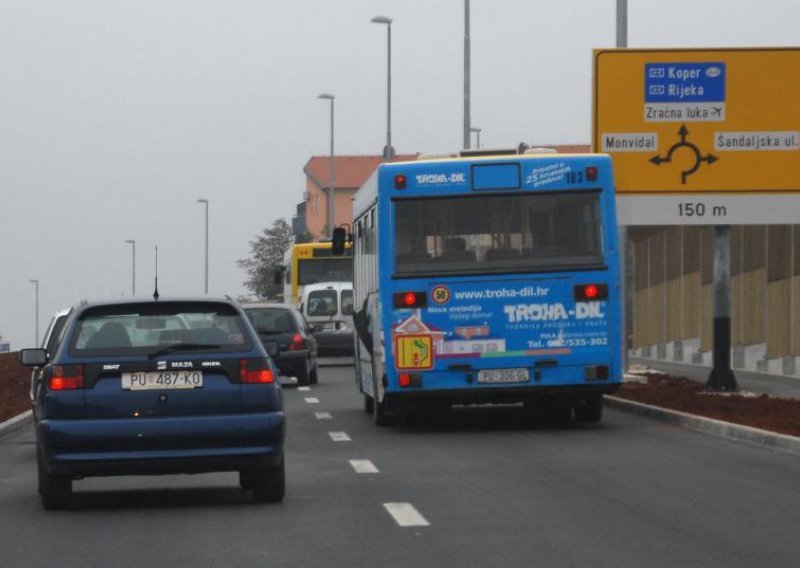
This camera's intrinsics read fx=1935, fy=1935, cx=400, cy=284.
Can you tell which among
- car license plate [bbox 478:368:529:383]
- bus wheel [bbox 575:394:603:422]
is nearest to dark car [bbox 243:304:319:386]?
bus wheel [bbox 575:394:603:422]

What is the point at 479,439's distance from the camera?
19.3 meters

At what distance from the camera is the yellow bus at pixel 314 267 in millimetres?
51938

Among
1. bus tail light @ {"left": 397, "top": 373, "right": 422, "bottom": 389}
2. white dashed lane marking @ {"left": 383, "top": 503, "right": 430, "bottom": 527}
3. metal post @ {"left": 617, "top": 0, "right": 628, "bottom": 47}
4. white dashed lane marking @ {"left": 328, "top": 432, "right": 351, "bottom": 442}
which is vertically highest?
metal post @ {"left": 617, "top": 0, "right": 628, "bottom": 47}

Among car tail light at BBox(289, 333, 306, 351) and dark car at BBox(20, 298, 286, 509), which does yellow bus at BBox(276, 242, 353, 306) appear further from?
dark car at BBox(20, 298, 286, 509)

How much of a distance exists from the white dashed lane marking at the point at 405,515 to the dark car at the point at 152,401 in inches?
33.7

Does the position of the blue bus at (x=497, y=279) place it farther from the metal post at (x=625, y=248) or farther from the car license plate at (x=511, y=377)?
the metal post at (x=625, y=248)

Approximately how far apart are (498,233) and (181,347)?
7832 mm

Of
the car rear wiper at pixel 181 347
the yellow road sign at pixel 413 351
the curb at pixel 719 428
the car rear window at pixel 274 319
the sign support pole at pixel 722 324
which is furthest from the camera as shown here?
the car rear window at pixel 274 319

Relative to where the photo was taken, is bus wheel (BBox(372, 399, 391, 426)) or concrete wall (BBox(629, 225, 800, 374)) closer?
bus wheel (BBox(372, 399, 391, 426))

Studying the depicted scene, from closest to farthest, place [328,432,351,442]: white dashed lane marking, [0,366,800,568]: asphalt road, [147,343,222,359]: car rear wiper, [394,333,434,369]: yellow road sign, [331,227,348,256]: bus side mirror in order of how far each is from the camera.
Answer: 1. [0,366,800,568]: asphalt road
2. [147,343,222,359]: car rear wiper
3. [328,432,351,442]: white dashed lane marking
4. [394,333,434,369]: yellow road sign
5. [331,227,348,256]: bus side mirror

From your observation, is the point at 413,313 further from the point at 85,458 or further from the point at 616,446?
the point at 85,458

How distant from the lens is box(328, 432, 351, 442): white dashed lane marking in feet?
64.0

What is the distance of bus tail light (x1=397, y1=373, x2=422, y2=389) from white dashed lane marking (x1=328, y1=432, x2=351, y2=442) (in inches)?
31.4

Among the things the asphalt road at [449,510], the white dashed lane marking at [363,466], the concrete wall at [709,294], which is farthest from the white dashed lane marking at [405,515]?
the concrete wall at [709,294]
